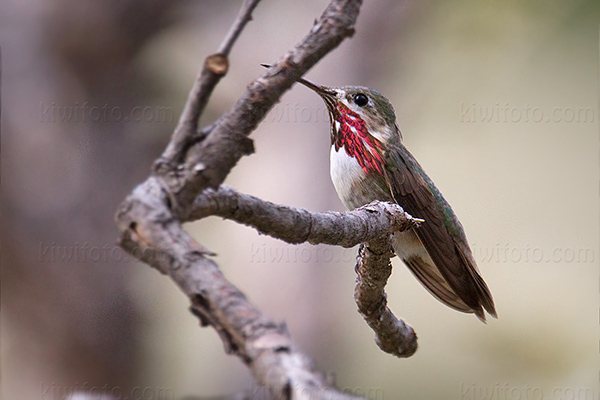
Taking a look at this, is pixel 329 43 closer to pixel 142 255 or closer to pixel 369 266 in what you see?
pixel 142 255

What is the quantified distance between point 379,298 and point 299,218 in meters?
1.02

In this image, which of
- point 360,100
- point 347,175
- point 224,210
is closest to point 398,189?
point 347,175

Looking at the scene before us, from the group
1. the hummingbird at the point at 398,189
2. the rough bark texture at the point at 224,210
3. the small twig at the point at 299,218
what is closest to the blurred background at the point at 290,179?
the hummingbird at the point at 398,189

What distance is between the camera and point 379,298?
2566mm

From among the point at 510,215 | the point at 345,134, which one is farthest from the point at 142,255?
the point at 510,215

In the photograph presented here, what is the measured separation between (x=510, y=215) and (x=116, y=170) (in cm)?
426

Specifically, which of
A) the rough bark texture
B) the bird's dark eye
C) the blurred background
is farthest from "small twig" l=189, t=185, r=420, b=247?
the blurred background

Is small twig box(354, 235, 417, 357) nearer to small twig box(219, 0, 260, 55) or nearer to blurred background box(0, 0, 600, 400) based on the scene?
small twig box(219, 0, 260, 55)

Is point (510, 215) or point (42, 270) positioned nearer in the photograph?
point (42, 270)

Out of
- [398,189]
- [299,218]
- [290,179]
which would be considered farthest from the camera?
[290,179]

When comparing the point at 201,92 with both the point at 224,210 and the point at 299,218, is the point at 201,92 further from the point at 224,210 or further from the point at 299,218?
the point at 299,218

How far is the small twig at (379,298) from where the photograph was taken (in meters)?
2.40

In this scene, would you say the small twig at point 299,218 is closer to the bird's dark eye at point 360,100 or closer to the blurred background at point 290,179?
the bird's dark eye at point 360,100

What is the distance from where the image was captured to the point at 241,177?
18.9ft
